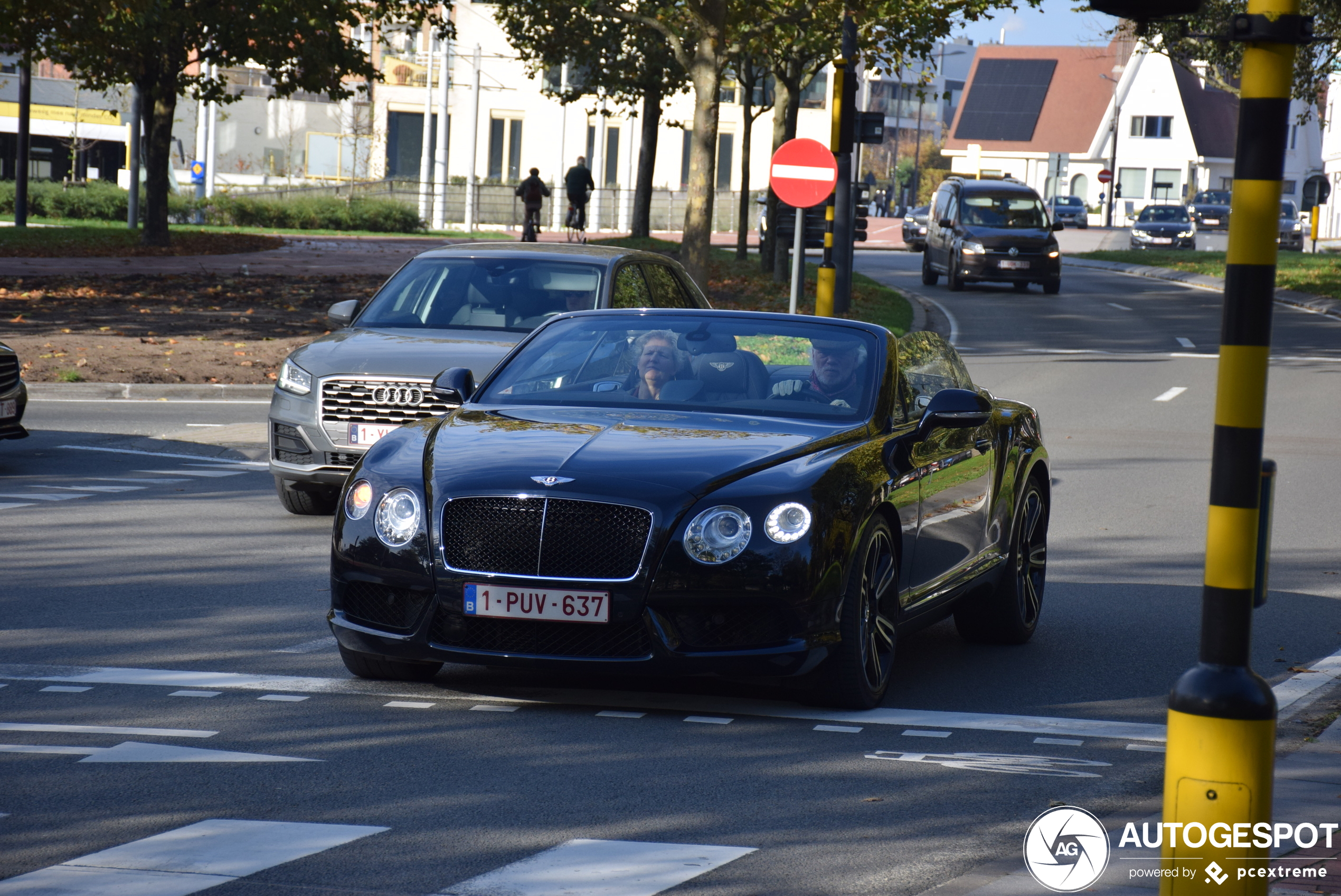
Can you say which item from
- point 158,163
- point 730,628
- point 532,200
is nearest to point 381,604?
point 730,628

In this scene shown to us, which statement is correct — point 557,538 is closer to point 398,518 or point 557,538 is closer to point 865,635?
point 398,518

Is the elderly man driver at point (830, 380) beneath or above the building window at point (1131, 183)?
beneath

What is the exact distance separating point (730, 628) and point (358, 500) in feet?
4.65

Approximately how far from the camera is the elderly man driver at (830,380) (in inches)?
296

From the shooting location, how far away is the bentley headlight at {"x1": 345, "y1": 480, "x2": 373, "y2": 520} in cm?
666

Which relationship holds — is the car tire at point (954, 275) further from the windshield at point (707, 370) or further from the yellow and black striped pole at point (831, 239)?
the windshield at point (707, 370)

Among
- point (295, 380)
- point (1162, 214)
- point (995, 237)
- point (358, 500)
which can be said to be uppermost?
point (1162, 214)

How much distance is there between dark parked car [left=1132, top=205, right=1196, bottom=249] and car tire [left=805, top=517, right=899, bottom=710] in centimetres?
6090

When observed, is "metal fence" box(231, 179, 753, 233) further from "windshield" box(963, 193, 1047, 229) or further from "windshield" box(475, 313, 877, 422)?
"windshield" box(475, 313, 877, 422)

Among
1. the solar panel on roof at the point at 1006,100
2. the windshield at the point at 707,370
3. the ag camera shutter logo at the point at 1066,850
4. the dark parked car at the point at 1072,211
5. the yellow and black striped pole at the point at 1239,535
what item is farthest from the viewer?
the solar panel on roof at the point at 1006,100

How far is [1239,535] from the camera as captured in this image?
393 cm

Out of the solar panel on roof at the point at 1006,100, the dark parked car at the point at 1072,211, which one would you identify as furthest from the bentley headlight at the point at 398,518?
the solar panel on roof at the point at 1006,100

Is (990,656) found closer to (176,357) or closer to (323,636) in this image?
(323,636)

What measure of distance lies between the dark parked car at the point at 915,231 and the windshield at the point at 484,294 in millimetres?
51339
